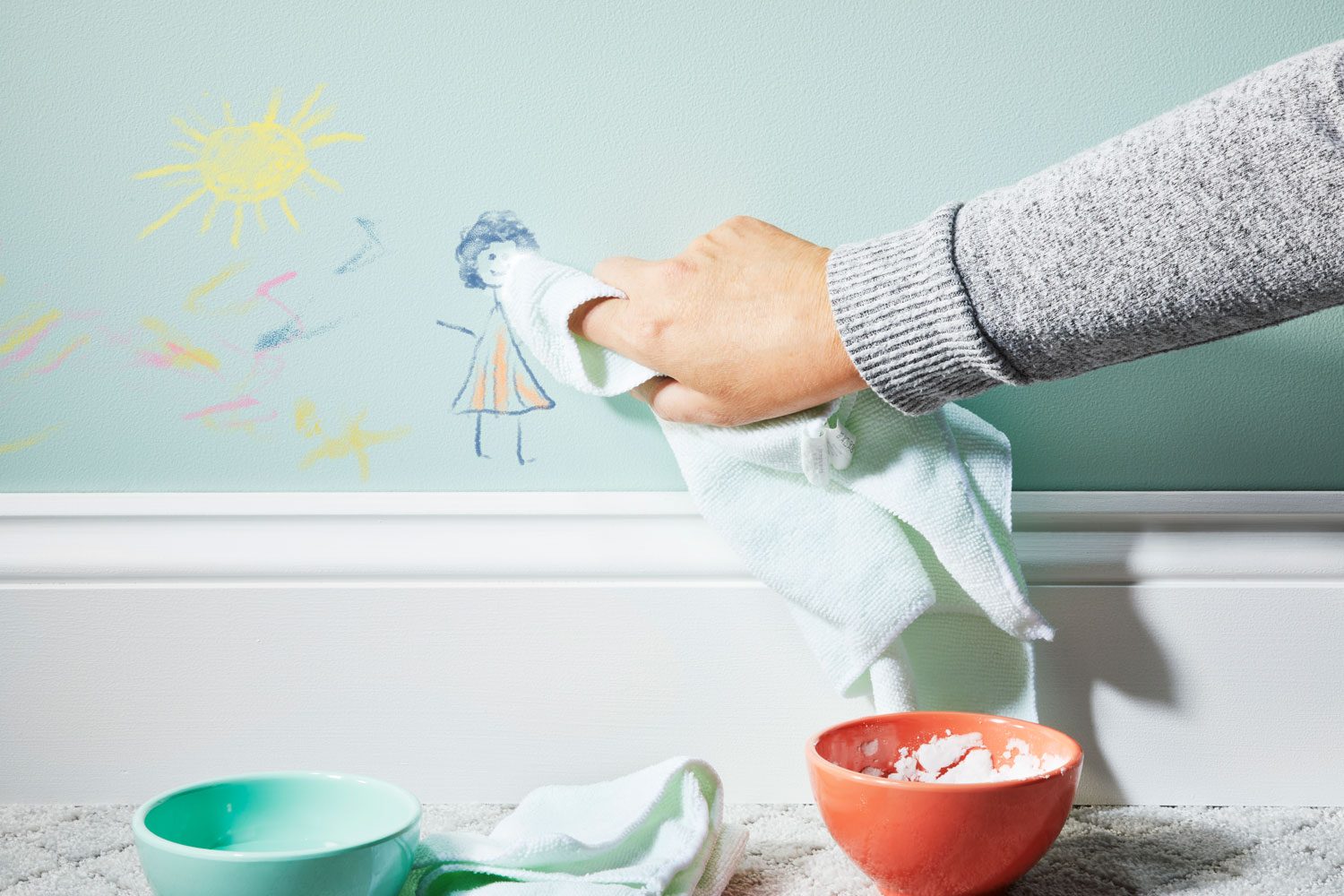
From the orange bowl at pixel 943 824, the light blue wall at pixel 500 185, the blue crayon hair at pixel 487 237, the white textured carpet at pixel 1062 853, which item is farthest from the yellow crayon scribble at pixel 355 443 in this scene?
the orange bowl at pixel 943 824

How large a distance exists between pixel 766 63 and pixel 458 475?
1.07 feet

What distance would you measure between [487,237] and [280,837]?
38cm

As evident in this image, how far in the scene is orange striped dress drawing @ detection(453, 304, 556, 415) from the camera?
0.73 m

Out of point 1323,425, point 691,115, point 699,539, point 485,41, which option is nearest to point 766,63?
point 691,115

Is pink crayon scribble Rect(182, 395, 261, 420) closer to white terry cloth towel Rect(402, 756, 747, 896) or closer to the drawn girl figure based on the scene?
the drawn girl figure

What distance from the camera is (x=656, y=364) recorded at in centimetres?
64

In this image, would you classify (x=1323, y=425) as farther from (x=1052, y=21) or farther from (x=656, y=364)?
(x=656, y=364)

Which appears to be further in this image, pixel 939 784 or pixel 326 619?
pixel 326 619

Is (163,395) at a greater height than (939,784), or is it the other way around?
(163,395)

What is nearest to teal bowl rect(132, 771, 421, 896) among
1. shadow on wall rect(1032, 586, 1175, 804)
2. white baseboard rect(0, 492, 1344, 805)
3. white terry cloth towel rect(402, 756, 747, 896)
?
white terry cloth towel rect(402, 756, 747, 896)

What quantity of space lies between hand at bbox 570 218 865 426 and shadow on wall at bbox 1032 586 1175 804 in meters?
0.23

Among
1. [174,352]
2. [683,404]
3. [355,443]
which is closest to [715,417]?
[683,404]

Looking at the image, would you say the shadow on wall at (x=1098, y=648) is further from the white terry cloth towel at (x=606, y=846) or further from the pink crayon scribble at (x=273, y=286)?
the pink crayon scribble at (x=273, y=286)

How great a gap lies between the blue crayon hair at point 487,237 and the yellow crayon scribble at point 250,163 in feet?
0.29
